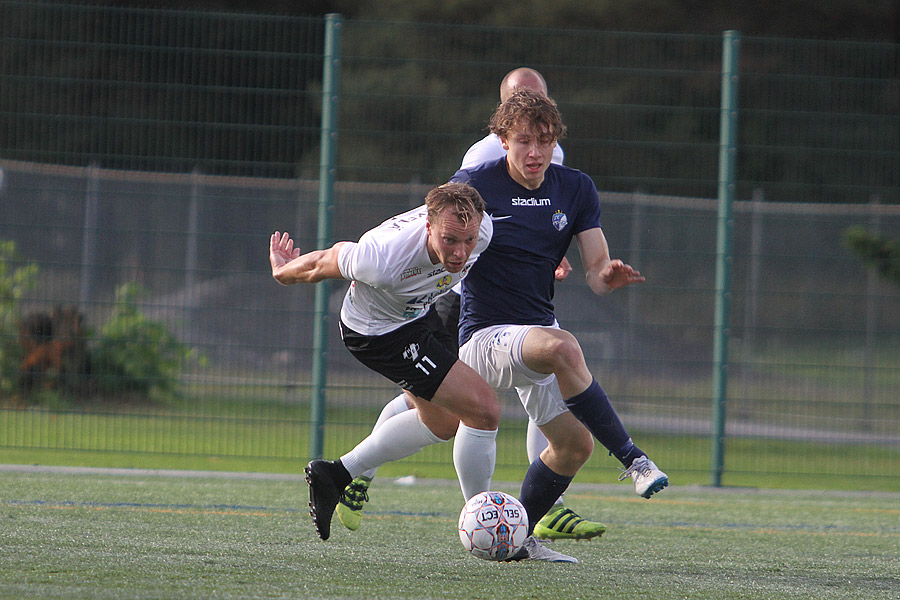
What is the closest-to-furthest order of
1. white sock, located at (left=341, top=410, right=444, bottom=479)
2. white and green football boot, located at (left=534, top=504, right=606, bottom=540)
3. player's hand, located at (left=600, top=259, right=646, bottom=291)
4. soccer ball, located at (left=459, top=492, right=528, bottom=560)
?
soccer ball, located at (left=459, top=492, right=528, bottom=560), player's hand, located at (left=600, top=259, right=646, bottom=291), white sock, located at (left=341, top=410, right=444, bottom=479), white and green football boot, located at (left=534, top=504, right=606, bottom=540)

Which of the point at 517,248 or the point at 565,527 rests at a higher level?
the point at 517,248

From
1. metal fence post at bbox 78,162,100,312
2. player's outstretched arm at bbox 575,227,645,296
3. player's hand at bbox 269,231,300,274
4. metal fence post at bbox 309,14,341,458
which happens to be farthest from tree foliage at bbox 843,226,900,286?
metal fence post at bbox 78,162,100,312

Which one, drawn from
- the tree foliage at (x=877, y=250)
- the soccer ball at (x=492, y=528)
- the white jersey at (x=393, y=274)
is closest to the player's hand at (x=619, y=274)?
the white jersey at (x=393, y=274)

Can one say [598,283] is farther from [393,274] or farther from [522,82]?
[522,82]

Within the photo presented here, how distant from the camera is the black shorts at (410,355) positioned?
4.30 m

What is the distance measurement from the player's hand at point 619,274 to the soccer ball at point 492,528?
97 cm

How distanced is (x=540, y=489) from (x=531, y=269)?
0.93 m

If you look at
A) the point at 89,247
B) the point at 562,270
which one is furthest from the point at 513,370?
the point at 89,247

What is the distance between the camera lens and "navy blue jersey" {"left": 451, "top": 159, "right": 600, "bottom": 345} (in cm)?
461

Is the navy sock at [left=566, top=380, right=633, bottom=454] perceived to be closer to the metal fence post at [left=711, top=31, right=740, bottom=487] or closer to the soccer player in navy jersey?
the soccer player in navy jersey

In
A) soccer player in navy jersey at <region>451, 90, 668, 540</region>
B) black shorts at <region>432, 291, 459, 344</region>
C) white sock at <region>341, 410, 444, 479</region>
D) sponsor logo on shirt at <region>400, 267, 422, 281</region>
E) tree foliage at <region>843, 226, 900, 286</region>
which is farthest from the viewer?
tree foliage at <region>843, 226, 900, 286</region>

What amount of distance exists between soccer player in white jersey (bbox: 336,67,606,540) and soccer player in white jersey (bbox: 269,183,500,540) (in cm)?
17

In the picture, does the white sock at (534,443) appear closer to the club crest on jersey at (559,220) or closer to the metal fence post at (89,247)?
the club crest on jersey at (559,220)

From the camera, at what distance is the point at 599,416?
4.29 metres
